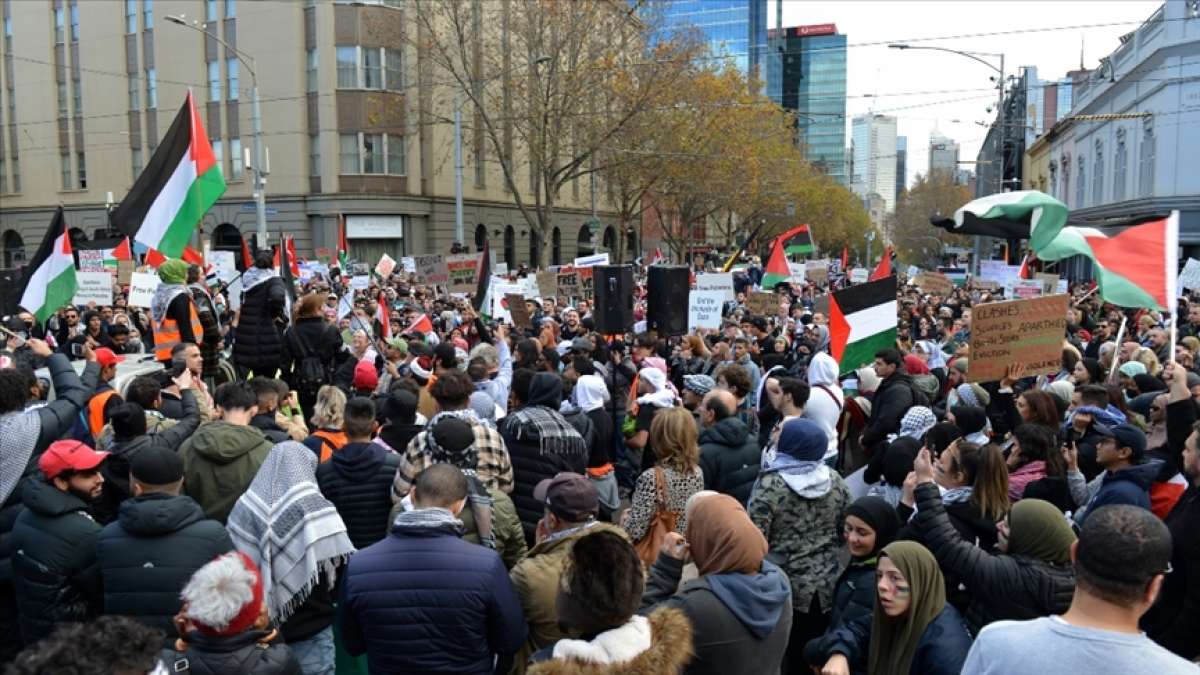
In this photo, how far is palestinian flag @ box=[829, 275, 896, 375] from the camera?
7.99 meters

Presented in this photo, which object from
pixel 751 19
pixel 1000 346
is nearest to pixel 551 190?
pixel 1000 346

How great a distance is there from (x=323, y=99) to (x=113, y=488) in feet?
121

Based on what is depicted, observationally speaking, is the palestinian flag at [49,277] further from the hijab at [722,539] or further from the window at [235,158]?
the window at [235,158]

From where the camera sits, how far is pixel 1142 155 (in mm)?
32062

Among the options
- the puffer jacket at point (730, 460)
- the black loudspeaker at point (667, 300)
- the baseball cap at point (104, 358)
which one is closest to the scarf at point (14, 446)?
the baseball cap at point (104, 358)

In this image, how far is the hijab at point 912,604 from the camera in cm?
340

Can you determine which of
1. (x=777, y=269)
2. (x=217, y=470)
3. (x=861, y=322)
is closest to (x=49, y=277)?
(x=217, y=470)

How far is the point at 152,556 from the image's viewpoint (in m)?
3.68

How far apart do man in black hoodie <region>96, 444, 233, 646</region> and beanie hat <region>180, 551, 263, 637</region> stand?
2.28ft

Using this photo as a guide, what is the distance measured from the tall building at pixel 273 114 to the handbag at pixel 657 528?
101ft

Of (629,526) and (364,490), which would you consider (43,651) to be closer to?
(364,490)

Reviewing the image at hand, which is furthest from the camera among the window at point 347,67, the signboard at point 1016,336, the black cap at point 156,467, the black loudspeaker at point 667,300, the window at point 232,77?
the window at point 232,77

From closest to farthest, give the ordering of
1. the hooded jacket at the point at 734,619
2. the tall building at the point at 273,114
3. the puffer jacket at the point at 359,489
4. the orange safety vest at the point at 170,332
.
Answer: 1. the hooded jacket at the point at 734,619
2. the puffer jacket at the point at 359,489
3. the orange safety vest at the point at 170,332
4. the tall building at the point at 273,114

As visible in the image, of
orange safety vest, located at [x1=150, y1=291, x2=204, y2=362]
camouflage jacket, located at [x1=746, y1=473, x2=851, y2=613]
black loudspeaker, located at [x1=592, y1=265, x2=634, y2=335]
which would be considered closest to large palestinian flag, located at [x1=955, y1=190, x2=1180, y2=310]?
camouflage jacket, located at [x1=746, y1=473, x2=851, y2=613]
